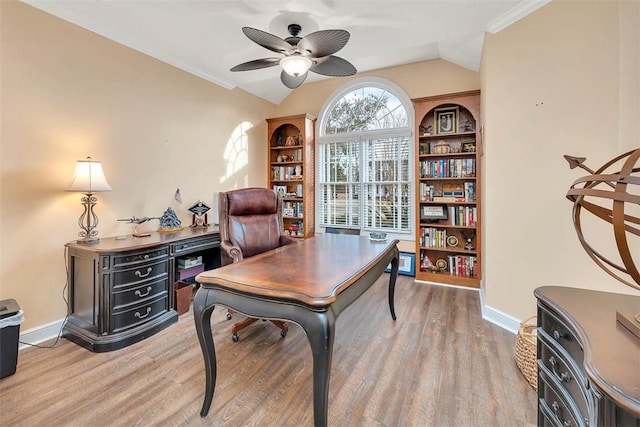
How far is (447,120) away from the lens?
153 inches

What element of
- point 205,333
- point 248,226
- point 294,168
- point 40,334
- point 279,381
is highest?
point 294,168

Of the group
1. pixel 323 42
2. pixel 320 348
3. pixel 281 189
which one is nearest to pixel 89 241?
pixel 320 348

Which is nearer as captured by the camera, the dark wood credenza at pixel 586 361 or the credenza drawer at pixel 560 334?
the dark wood credenza at pixel 586 361

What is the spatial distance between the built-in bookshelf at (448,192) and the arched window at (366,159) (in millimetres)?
306

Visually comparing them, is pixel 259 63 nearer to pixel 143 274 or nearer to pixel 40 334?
pixel 143 274

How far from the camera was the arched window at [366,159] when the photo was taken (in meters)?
4.30

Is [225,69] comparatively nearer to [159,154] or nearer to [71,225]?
[159,154]

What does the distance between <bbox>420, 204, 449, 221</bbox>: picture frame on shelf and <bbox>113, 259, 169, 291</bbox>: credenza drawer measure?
311 centimetres

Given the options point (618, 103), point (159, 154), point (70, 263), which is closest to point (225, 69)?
point (159, 154)

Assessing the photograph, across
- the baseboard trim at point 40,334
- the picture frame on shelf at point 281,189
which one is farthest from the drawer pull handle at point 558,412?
the picture frame on shelf at point 281,189

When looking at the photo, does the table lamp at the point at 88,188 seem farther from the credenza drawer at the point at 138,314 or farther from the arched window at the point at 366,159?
the arched window at the point at 366,159

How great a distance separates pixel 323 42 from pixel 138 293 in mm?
2456

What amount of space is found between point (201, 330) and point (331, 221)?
347 centimetres

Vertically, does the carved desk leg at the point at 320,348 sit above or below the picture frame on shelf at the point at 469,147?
below
